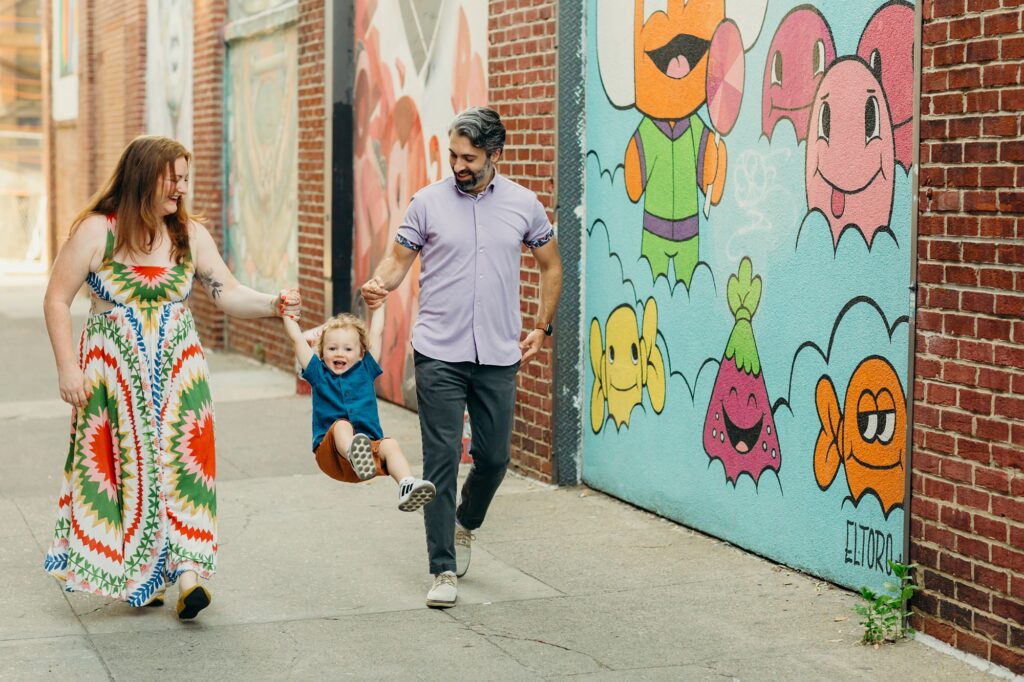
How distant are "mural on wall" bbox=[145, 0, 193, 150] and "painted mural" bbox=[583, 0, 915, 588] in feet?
30.1

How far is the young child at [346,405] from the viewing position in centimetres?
572

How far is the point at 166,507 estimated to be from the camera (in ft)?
19.1

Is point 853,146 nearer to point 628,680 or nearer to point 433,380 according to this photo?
point 433,380

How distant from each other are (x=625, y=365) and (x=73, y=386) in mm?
3042

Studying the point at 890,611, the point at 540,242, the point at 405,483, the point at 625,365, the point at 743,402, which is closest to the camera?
the point at 890,611

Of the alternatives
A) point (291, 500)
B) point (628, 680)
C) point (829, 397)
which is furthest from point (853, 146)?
point (291, 500)

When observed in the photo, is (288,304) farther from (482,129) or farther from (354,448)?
(482,129)

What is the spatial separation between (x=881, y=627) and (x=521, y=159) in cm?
390

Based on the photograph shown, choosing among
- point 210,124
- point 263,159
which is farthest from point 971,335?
point 210,124

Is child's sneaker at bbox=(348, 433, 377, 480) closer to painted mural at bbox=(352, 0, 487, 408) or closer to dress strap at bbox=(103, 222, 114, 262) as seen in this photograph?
dress strap at bbox=(103, 222, 114, 262)

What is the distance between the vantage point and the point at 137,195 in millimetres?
5742

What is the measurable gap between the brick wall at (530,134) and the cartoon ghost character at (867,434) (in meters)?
2.27

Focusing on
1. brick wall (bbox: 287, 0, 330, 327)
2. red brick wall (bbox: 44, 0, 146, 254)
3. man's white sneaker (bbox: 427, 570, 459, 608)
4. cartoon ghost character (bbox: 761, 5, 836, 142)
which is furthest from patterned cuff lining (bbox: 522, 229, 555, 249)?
red brick wall (bbox: 44, 0, 146, 254)

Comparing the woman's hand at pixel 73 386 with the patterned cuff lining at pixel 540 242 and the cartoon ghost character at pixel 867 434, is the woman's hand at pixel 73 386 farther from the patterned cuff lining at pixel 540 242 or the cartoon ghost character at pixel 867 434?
the cartoon ghost character at pixel 867 434
